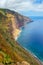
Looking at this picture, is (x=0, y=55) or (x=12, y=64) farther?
(x=0, y=55)

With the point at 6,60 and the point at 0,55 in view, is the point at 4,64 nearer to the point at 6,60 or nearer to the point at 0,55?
the point at 6,60

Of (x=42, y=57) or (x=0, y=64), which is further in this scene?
A: (x=42, y=57)

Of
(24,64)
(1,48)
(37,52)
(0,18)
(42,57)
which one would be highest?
(0,18)

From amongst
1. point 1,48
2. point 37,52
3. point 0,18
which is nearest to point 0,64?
point 1,48

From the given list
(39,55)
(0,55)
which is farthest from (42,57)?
(0,55)

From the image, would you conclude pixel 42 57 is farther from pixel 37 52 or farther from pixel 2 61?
pixel 2 61

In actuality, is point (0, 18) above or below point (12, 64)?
above

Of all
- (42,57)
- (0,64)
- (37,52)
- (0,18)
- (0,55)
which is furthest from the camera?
(0,18)

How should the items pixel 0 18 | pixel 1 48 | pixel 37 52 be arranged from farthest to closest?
1. pixel 0 18
2. pixel 37 52
3. pixel 1 48

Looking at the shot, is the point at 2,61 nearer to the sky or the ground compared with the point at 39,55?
nearer to the ground
